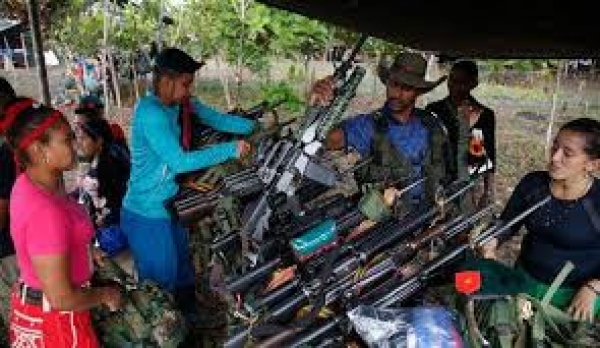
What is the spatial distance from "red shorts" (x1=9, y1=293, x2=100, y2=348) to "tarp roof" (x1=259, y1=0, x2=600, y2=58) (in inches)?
99.6

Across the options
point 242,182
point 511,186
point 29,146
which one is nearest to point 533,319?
point 242,182

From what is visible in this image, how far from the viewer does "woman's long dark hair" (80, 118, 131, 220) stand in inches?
164

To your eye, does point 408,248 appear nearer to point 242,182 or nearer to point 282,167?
point 282,167

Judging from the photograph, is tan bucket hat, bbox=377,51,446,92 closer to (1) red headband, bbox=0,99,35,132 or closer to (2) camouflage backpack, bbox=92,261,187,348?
(2) camouflage backpack, bbox=92,261,187,348

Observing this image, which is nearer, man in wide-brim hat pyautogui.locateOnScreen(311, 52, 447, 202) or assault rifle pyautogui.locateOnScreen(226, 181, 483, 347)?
assault rifle pyautogui.locateOnScreen(226, 181, 483, 347)

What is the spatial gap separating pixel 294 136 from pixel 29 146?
→ 137 cm

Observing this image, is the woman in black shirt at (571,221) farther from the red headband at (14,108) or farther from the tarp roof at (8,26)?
the tarp roof at (8,26)

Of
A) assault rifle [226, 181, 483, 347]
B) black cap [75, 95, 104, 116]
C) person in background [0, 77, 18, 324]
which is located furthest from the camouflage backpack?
black cap [75, 95, 104, 116]

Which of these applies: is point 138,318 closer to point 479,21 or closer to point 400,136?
point 400,136

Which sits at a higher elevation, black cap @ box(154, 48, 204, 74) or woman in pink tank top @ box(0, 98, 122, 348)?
black cap @ box(154, 48, 204, 74)

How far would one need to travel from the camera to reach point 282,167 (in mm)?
3238

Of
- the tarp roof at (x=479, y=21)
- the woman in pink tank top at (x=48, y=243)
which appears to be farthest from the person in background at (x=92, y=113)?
the woman in pink tank top at (x=48, y=243)

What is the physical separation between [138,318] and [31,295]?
24.7 inches

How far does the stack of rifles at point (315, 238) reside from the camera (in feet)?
7.56
